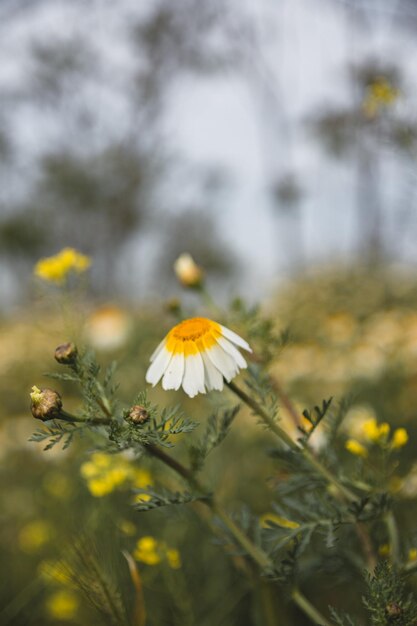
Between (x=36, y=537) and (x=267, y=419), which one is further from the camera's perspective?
(x=36, y=537)

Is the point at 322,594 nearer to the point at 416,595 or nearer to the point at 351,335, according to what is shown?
the point at 416,595

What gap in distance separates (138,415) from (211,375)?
68mm

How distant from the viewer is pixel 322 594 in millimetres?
813

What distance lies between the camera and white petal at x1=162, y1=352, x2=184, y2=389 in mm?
381

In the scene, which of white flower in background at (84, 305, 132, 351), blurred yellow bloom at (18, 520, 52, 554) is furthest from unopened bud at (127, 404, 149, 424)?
white flower in background at (84, 305, 132, 351)

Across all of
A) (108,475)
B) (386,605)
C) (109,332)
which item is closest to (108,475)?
(108,475)

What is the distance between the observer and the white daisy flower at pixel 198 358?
38 cm

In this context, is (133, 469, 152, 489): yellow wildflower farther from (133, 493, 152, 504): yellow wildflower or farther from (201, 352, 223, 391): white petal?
(201, 352, 223, 391): white petal

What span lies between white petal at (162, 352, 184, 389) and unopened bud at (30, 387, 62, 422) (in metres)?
0.07

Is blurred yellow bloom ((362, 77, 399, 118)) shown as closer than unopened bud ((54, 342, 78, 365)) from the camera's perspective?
No

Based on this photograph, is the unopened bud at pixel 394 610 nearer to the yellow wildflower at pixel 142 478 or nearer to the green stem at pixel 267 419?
the green stem at pixel 267 419

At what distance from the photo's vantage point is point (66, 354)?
367 mm

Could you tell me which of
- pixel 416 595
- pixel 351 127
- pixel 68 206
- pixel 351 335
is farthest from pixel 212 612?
pixel 68 206

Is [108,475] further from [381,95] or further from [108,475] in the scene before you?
[381,95]
